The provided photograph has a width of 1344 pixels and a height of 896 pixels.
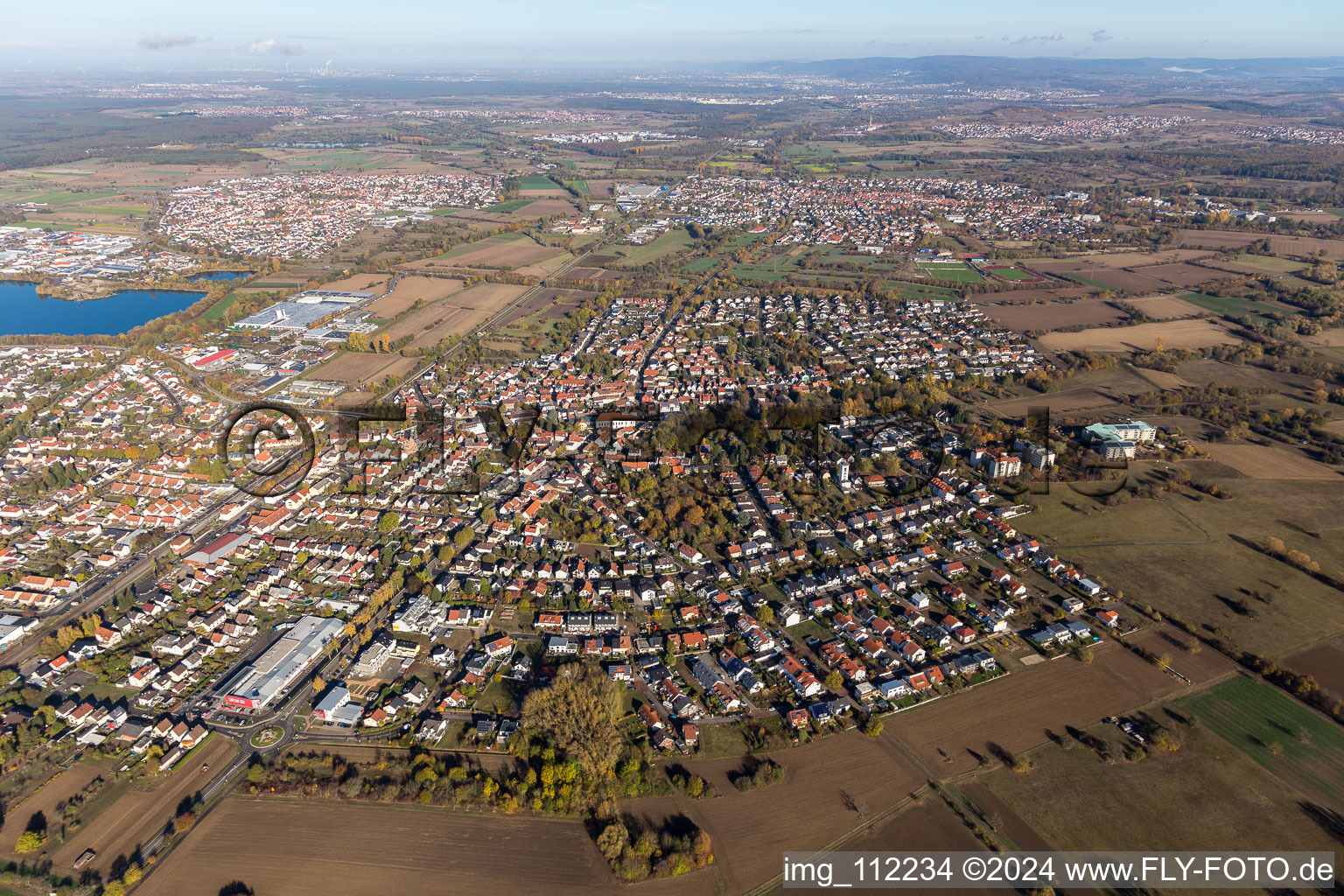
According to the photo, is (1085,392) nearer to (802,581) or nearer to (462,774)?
(802,581)

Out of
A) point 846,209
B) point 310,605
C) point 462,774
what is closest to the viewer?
point 462,774

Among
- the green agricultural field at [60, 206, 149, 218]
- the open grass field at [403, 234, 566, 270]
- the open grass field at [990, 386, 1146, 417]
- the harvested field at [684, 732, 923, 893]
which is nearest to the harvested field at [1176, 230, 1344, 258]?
the open grass field at [990, 386, 1146, 417]

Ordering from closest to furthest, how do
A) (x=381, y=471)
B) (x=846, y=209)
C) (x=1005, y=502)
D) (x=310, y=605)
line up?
(x=310, y=605) → (x=1005, y=502) → (x=381, y=471) → (x=846, y=209)

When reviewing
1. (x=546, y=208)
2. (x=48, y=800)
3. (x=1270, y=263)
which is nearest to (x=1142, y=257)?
(x=1270, y=263)

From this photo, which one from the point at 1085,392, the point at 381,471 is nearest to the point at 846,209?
the point at 1085,392

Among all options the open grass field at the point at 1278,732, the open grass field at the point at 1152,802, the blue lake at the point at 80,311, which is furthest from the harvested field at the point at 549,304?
the open grass field at the point at 1278,732

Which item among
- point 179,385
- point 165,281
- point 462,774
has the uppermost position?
point 165,281

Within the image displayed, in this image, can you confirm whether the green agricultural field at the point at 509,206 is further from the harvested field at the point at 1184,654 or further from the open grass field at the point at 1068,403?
the harvested field at the point at 1184,654
